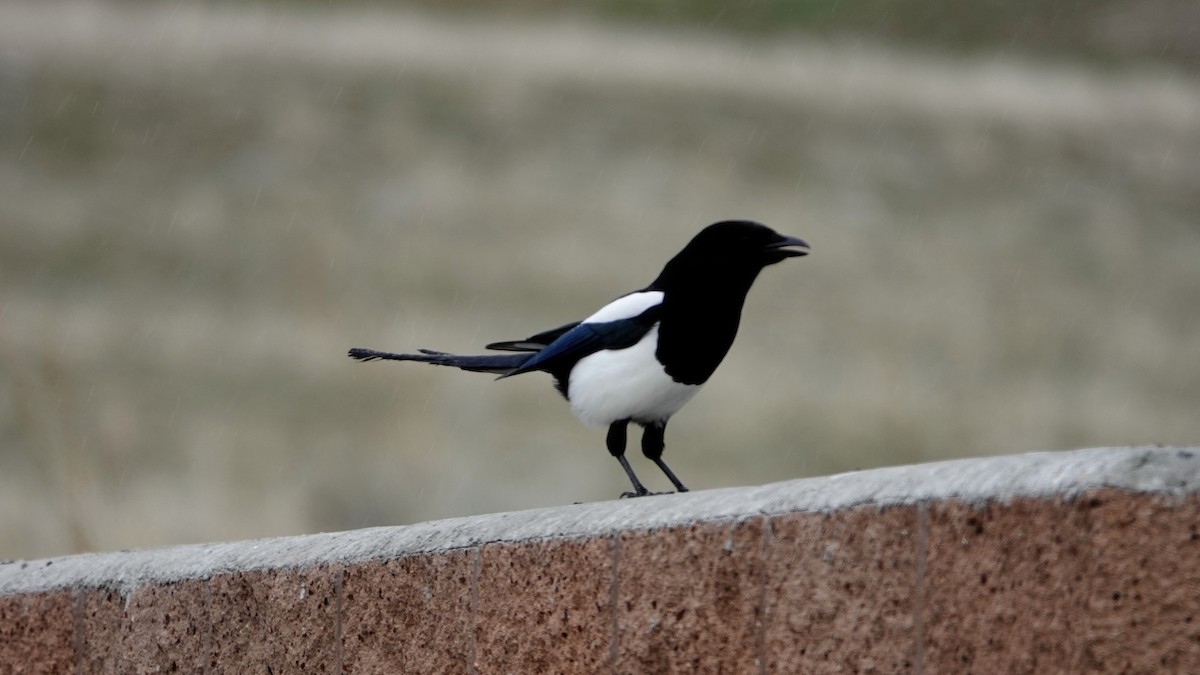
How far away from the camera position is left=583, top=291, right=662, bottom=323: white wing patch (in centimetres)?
413

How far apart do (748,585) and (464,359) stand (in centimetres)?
186

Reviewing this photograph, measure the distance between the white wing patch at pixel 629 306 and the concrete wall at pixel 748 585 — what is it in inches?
35.3

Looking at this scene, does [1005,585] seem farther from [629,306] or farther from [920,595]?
[629,306]

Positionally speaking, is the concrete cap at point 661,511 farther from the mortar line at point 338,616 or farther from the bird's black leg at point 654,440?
the bird's black leg at point 654,440

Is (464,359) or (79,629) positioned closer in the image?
(79,629)

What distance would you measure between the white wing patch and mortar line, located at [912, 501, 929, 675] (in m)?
1.77

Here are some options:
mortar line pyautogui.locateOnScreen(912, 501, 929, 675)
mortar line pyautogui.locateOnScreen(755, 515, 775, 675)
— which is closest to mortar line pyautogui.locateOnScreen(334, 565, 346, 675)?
mortar line pyautogui.locateOnScreen(755, 515, 775, 675)

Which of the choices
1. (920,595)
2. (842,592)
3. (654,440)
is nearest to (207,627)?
(654,440)

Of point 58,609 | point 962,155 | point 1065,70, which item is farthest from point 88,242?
point 58,609

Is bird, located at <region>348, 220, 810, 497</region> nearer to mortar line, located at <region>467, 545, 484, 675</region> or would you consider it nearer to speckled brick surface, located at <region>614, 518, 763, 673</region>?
mortar line, located at <region>467, 545, 484, 675</region>

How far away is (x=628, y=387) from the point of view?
408cm

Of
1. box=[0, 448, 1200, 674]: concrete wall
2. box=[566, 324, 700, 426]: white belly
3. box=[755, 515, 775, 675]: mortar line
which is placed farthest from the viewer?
box=[566, 324, 700, 426]: white belly

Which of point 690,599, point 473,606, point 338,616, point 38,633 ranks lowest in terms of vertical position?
point 38,633

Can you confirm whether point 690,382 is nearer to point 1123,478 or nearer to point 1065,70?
point 1123,478
